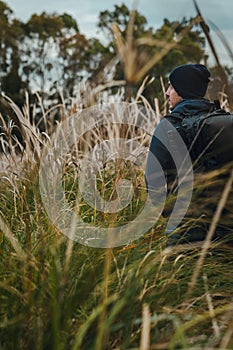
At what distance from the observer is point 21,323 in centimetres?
161

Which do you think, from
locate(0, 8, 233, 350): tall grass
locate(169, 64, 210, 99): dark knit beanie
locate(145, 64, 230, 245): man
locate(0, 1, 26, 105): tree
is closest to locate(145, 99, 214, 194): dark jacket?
locate(145, 64, 230, 245): man

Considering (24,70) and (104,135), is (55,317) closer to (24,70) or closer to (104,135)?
(104,135)

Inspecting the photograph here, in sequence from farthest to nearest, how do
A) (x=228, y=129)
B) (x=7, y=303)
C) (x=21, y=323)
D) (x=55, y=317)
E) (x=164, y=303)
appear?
(x=228, y=129), (x=164, y=303), (x=7, y=303), (x=21, y=323), (x=55, y=317)

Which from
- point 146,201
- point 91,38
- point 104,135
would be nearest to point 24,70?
point 91,38

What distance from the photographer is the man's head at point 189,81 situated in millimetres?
3240

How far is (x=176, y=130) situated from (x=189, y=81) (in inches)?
19.3

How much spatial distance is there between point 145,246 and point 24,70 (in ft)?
80.3

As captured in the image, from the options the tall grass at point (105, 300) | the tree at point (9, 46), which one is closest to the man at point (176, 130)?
the tall grass at point (105, 300)

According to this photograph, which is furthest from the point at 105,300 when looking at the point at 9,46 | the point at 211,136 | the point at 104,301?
the point at 9,46

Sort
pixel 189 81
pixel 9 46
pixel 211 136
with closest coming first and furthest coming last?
pixel 211 136, pixel 189 81, pixel 9 46

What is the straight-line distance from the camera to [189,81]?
10.7ft

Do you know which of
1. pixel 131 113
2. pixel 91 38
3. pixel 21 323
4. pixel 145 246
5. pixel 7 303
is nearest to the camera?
pixel 21 323

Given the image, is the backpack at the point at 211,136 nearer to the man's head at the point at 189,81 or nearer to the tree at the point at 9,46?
the man's head at the point at 189,81

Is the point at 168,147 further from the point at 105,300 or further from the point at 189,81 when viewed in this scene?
the point at 105,300
